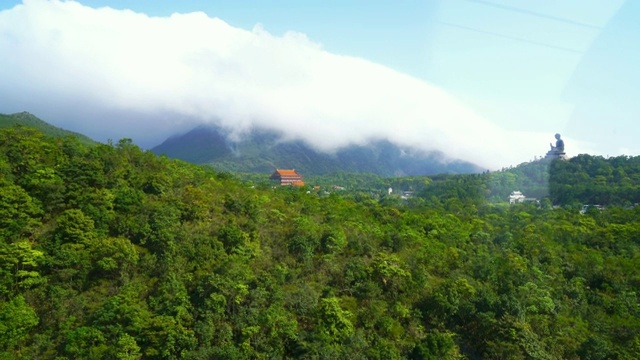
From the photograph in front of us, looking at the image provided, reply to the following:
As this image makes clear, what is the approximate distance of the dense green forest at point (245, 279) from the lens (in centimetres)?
1608

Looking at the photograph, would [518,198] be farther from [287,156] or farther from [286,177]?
[287,156]

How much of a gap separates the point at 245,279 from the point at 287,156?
93766mm

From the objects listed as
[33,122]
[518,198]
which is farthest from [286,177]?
[33,122]

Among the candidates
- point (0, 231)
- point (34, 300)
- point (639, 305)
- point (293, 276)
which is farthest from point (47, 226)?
point (639, 305)

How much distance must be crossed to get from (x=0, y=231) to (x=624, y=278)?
88.5 ft

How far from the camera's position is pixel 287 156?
111 m

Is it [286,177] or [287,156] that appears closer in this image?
[286,177]

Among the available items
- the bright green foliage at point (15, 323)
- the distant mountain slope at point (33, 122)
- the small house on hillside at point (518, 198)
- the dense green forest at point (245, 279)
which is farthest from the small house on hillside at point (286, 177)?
the bright green foliage at point (15, 323)

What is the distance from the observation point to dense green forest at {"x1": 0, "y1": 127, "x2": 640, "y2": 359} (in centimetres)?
1608

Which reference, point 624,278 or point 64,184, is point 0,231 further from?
point 624,278

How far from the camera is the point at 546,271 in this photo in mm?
24812

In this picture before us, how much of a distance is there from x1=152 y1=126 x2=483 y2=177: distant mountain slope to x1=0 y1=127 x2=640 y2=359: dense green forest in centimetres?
6864

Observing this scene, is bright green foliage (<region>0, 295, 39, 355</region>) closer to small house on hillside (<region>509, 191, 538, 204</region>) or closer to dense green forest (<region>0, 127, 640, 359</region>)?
dense green forest (<region>0, 127, 640, 359</region>)

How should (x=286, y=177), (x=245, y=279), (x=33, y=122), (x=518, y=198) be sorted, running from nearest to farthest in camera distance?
(x=245, y=279) → (x=33, y=122) → (x=518, y=198) → (x=286, y=177)
